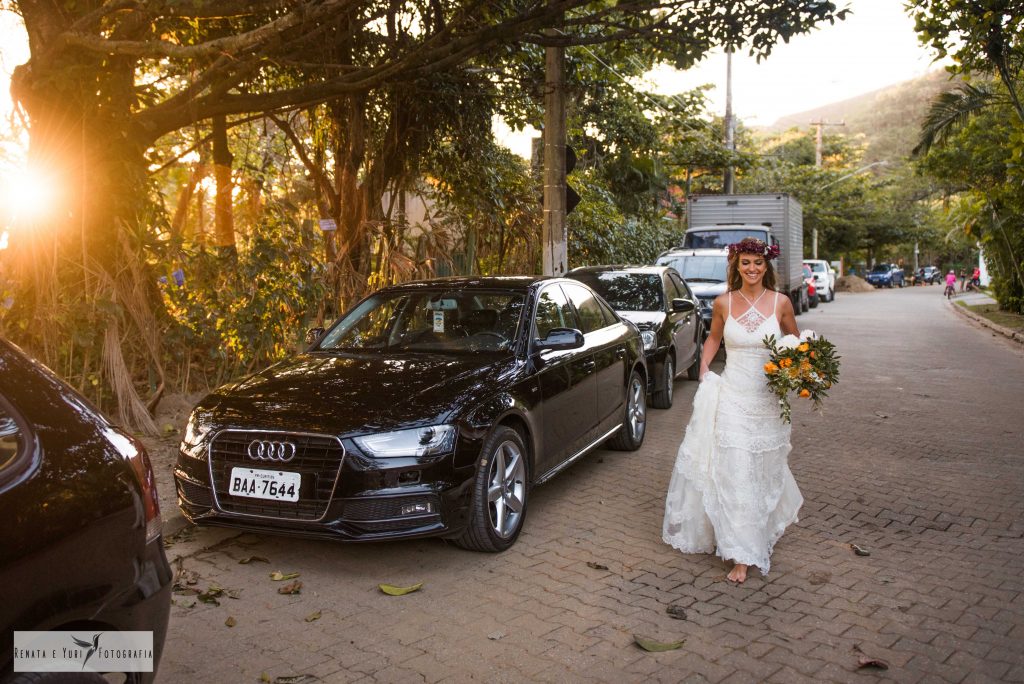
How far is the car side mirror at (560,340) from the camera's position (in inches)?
229

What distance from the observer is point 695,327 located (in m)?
11.6

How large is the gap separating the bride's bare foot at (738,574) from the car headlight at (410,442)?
170 centimetres

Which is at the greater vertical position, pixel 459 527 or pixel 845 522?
pixel 459 527

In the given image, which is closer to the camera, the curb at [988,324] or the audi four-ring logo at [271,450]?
the audi four-ring logo at [271,450]

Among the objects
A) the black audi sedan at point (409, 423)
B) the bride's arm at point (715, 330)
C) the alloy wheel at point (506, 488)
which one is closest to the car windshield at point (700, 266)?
the black audi sedan at point (409, 423)

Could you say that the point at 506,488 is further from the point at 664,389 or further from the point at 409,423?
the point at 664,389

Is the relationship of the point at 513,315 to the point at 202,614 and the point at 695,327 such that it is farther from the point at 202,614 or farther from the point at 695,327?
the point at 695,327

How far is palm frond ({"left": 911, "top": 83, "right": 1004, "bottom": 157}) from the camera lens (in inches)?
818

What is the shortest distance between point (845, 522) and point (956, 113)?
62.3ft

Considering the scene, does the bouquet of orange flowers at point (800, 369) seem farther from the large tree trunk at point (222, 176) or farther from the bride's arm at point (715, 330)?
the large tree trunk at point (222, 176)

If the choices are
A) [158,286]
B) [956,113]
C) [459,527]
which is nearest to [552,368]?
[459,527]

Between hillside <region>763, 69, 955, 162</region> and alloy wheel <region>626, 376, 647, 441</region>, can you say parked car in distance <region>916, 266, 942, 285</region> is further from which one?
alloy wheel <region>626, 376, 647, 441</region>

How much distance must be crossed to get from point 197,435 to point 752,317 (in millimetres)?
3280

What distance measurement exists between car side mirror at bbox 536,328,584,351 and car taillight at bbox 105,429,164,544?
10.9 feet
